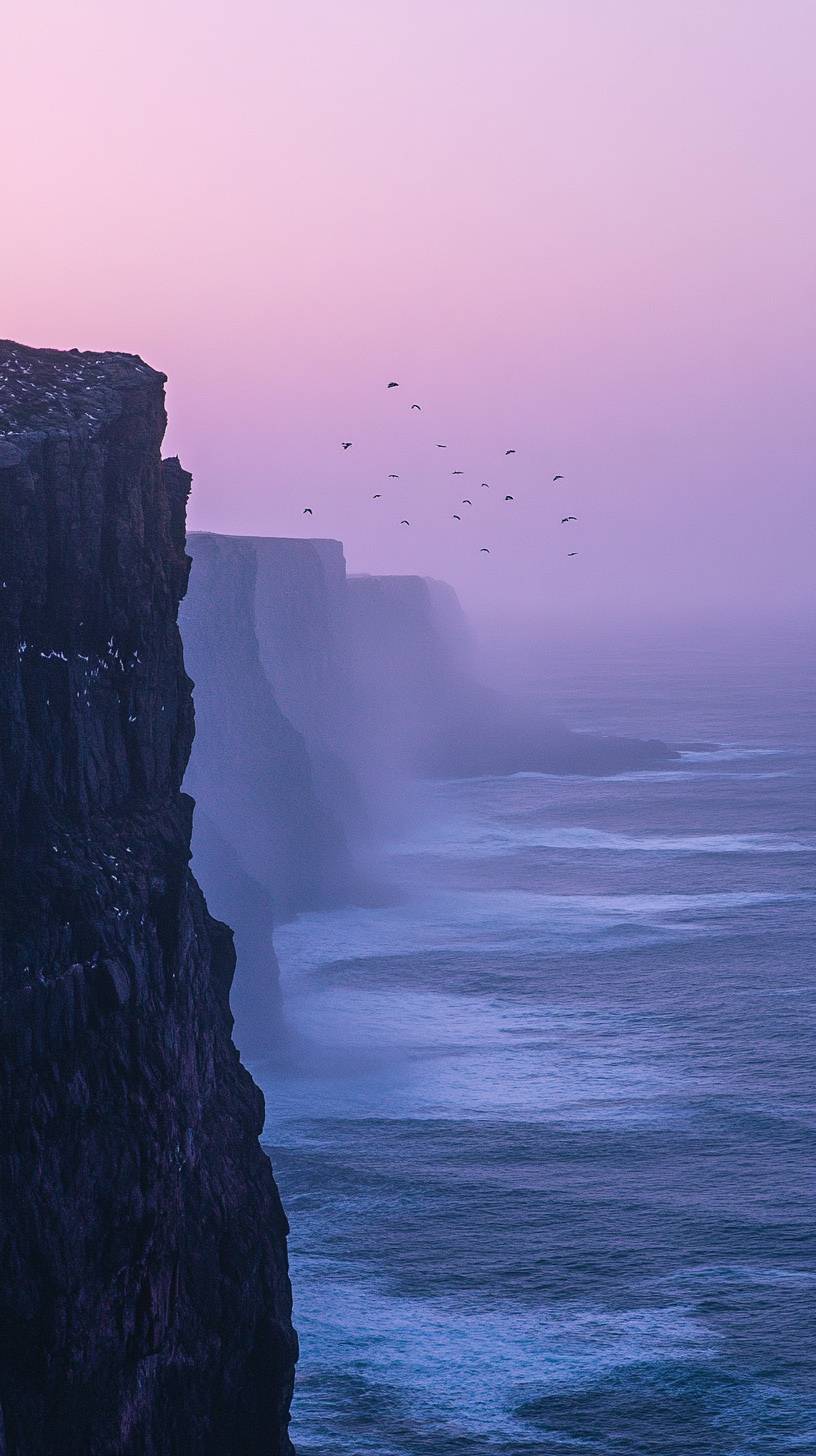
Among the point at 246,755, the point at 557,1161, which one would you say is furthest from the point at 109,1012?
the point at 246,755

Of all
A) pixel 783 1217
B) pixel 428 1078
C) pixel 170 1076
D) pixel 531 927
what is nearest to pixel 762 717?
pixel 531 927

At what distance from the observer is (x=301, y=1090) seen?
58.4 meters

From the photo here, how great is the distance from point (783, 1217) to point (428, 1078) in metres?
16.7

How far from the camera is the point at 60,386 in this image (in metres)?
25.3

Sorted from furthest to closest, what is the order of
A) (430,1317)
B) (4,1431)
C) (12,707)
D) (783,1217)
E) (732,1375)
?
(783,1217) → (430,1317) → (732,1375) → (12,707) → (4,1431)

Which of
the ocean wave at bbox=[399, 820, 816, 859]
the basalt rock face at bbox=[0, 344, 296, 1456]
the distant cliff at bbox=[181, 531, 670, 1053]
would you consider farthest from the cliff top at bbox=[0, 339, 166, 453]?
the ocean wave at bbox=[399, 820, 816, 859]

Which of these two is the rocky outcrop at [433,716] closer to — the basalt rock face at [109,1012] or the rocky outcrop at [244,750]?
the rocky outcrop at [244,750]

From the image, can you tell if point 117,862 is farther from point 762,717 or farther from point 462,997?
point 762,717

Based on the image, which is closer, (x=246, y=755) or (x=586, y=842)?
(x=246, y=755)

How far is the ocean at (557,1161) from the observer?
36188 mm

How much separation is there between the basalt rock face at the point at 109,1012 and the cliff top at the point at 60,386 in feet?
0.23

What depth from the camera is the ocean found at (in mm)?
36188

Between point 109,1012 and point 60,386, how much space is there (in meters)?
9.91

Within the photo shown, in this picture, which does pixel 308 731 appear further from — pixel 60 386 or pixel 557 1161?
pixel 60 386
